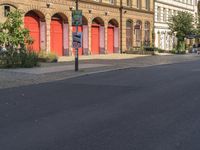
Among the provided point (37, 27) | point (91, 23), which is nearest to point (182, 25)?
point (91, 23)

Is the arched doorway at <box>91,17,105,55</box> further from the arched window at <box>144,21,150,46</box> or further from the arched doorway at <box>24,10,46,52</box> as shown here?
the arched window at <box>144,21,150,46</box>

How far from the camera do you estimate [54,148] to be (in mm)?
6562

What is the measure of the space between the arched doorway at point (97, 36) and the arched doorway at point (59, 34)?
4876 millimetres

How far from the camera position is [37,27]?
37312mm

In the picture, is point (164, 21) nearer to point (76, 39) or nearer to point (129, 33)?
point (129, 33)

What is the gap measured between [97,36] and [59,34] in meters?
6.81

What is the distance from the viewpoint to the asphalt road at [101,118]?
6.93m

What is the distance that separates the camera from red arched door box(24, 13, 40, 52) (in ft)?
119

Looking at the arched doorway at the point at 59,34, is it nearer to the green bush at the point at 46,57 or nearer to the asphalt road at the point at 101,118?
the green bush at the point at 46,57

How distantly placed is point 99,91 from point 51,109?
3.89 metres

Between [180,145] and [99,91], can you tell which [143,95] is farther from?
[180,145]

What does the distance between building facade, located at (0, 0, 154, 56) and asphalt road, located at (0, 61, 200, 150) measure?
2094 centimetres

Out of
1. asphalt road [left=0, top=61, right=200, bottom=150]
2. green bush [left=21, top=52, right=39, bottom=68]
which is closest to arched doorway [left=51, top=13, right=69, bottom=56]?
green bush [left=21, top=52, right=39, bottom=68]

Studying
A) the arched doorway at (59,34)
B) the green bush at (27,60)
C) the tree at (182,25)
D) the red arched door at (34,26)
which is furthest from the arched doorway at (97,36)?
the green bush at (27,60)
